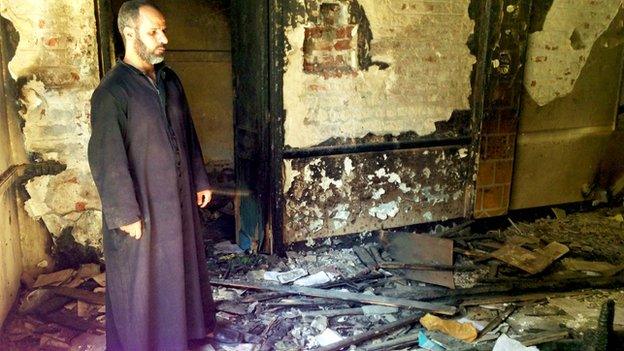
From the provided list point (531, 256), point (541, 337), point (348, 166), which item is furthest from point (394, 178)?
point (541, 337)

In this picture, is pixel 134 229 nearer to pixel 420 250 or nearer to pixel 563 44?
pixel 420 250

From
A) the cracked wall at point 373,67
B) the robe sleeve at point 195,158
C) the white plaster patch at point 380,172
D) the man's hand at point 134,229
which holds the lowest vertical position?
the white plaster patch at point 380,172

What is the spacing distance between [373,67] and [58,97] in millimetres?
2509

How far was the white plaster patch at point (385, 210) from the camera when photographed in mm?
4571

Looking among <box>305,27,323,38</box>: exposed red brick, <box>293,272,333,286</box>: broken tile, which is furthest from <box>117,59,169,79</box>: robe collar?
<box>293,272,333,286</box>: broken tile

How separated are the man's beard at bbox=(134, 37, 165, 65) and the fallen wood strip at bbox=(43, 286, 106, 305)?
188 centimetres

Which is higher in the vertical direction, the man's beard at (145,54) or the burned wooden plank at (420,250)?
the man's beard at (145,54)

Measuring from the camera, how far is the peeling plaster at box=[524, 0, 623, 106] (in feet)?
16.0

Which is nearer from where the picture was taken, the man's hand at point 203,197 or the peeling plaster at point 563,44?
the man's hand at point 203,197

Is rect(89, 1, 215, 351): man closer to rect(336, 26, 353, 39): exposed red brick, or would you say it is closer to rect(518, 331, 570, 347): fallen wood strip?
rect(336, 26, 353, 39): exposed red brick

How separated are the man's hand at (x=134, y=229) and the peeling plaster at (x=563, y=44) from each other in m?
4.08

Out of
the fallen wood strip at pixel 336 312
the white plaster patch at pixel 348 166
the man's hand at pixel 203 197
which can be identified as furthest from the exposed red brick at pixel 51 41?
the fallen wood strip at pixel 336 312

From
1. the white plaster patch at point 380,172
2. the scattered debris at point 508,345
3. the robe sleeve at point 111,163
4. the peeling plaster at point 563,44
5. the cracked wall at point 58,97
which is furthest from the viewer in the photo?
the peeling plaster at point 563,44

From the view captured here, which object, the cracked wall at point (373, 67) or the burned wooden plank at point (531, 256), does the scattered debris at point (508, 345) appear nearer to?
the burned wooden plank at point (531, 256)
